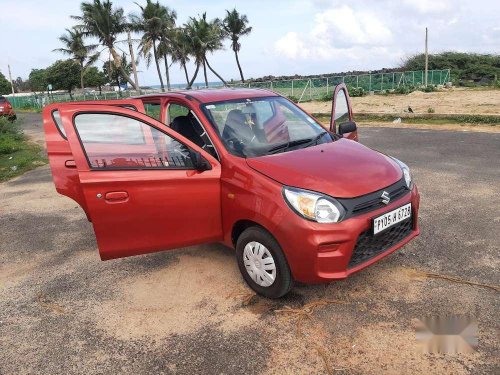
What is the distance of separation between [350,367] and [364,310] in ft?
2.16

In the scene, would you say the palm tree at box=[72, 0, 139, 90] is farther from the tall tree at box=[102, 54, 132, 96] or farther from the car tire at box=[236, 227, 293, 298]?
the car tire at box=[236, 227, 293, 298]

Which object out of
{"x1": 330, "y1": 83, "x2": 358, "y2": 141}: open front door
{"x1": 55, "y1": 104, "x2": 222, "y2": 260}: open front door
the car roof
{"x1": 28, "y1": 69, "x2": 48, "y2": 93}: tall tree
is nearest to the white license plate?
{"x1": 55, "y1": 104, "x2": 222, "y2": 260}: open front door

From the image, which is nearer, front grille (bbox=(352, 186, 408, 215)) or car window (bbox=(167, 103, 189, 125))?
front grille (bbox=(352, 186, 408, 215))

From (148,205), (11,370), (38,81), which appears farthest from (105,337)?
(38,81)

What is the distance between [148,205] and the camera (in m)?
3.42

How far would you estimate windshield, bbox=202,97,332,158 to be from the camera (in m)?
3.69

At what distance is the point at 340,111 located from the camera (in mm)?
5336

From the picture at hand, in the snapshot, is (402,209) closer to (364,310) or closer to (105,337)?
(364,310)

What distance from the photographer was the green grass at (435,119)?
12688mm

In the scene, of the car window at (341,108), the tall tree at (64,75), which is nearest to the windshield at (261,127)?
the car window at (341,108)

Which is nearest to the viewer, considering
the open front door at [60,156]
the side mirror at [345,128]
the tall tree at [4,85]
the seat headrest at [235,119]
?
the seat headrest at [235,119]

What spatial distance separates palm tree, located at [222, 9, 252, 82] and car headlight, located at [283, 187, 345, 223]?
47921 mm

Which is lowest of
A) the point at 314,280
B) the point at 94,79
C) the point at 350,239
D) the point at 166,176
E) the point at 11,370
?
the point at 11,370

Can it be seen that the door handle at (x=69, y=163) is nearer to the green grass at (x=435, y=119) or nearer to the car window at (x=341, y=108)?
the car window at (x=341, y=108)
